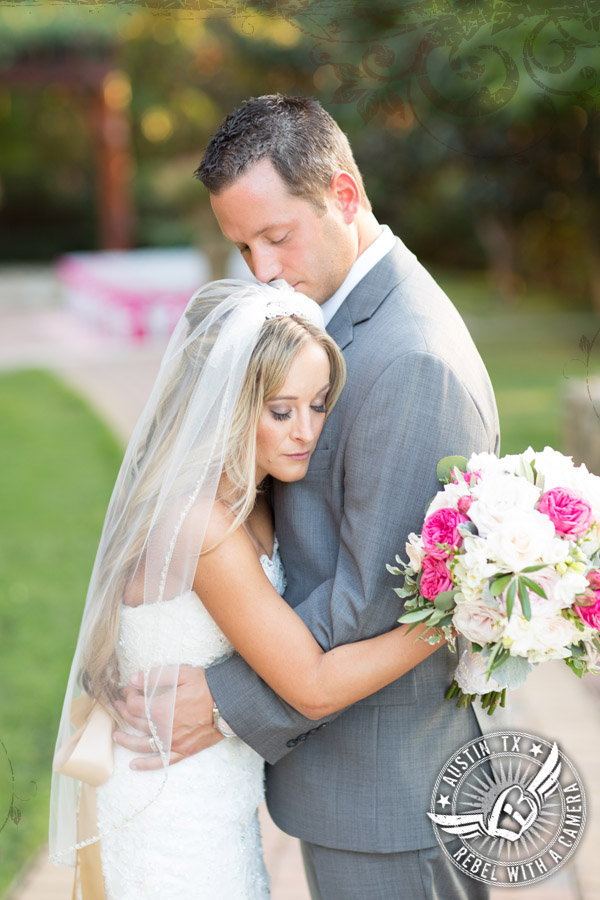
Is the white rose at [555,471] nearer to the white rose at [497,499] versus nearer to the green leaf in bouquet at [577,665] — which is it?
the white rose at [497,499]

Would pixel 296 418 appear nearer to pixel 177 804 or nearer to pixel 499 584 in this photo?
pixel 499 584

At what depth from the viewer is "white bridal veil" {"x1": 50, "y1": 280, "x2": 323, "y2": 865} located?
6.22ft

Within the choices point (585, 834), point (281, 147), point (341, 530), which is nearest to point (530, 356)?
point (585, 834)

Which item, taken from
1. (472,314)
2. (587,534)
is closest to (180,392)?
(587,534)

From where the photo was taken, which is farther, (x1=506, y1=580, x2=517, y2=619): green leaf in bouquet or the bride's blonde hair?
the bride's blonde hair

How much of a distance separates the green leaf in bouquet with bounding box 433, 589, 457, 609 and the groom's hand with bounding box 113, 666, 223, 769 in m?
0.60

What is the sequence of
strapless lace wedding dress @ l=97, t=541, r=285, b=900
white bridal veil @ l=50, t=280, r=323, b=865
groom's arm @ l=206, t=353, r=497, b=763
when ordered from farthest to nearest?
strapless lace wedding dress @ l=97, t=541, r=285, b=900, white bridal veil @ l=50, t=280, r=323, b=865, groom's arm @ l=206, t=353, r=497, b=763

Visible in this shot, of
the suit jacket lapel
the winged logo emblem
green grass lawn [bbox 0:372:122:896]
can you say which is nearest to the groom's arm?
the suit jacket lapel

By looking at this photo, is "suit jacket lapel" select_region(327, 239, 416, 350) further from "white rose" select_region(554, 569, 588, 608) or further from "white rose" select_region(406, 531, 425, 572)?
"white rose" select_region(554, 569, 588, 608)

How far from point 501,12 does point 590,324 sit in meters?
9.36

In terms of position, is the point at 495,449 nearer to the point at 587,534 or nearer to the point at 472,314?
the point at 587,534

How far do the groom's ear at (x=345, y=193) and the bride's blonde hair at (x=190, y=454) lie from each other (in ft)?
0.98

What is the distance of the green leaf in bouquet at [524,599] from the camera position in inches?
62.3

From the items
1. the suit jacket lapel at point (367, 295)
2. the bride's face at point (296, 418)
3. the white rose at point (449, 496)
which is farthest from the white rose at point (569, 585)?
the suit jacket lapel at point (367, 295)
